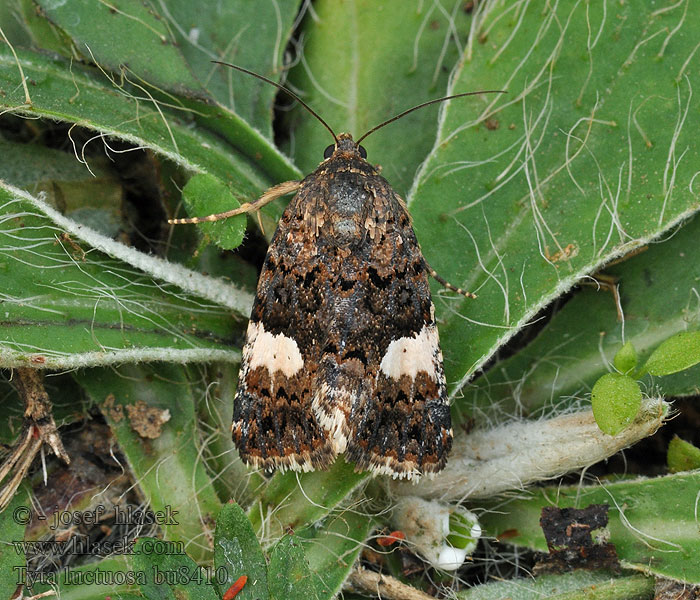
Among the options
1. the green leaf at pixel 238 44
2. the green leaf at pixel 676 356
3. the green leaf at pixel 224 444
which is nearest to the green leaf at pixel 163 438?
the green leaf at pixel 224 444

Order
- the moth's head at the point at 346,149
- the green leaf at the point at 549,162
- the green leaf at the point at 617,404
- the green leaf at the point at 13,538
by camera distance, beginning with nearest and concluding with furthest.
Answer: the green leaf at the point at 617,404 < the green leaf at the point at 13,538 < the green leaf at the point at 549,162 < the moth's head at the point at 346,149

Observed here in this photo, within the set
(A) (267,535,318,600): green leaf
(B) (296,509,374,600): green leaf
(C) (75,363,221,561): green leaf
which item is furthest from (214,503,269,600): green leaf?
(C) (75,363,221,561): green leaf

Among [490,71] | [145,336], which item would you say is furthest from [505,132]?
[145,336]

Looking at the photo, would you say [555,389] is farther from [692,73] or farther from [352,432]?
[692,73]

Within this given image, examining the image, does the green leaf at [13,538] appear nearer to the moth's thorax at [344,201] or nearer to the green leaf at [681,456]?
the moth's thorax at [344,201]

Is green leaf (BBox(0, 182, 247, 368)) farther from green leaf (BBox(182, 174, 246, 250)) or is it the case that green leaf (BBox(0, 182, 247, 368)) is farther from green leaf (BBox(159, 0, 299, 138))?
green leaf (BBox(159, 0, 299, 138))

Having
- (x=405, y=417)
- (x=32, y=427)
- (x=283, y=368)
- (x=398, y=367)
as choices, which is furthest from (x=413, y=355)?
(x=32, y=427)
